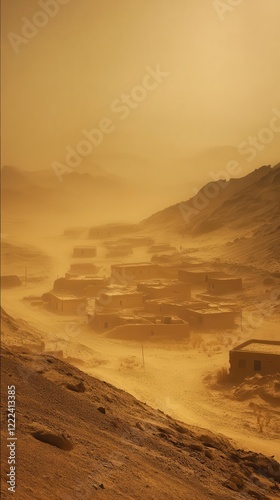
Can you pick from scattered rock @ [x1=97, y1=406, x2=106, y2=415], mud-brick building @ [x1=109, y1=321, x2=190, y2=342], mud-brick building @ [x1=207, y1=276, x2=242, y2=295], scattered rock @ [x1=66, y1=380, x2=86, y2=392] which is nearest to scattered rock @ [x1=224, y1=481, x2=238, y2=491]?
scattered rock @ [x1=97, y1=406, x2=106, y2=415]

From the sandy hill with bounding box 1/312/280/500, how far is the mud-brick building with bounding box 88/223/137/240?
29120mm

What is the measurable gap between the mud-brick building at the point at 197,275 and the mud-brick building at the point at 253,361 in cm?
827

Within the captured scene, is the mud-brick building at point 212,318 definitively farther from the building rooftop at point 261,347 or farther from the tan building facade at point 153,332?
the building rooftop at point 261,347

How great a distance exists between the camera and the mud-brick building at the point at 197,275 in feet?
65.0

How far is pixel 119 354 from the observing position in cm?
1375

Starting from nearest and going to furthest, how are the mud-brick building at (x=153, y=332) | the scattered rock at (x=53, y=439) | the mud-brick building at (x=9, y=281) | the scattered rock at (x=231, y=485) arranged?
the scattered rock at (x=53, y=439)
the scattered rock at (x=231, y=485)
the mud-brick building at (x=153, y=332)
the mud-brick building at (x=9, y=281)

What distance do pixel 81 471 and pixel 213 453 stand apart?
7.58 ft

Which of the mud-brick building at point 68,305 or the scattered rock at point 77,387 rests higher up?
the mud-brick building at point 68,305

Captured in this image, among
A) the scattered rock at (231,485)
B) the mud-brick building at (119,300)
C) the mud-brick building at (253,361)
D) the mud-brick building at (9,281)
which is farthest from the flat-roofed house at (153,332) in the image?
the mud-brick building at (9,281)

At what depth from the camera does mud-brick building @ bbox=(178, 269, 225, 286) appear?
19812mm

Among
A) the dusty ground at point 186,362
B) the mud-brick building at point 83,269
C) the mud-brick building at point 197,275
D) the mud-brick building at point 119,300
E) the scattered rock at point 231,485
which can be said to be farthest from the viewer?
the mud-brick building at point 83,269

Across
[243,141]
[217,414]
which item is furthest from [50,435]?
[243,141]

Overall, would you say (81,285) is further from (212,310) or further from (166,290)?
(212,310)

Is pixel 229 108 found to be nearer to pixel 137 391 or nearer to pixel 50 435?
pixel 137 391
